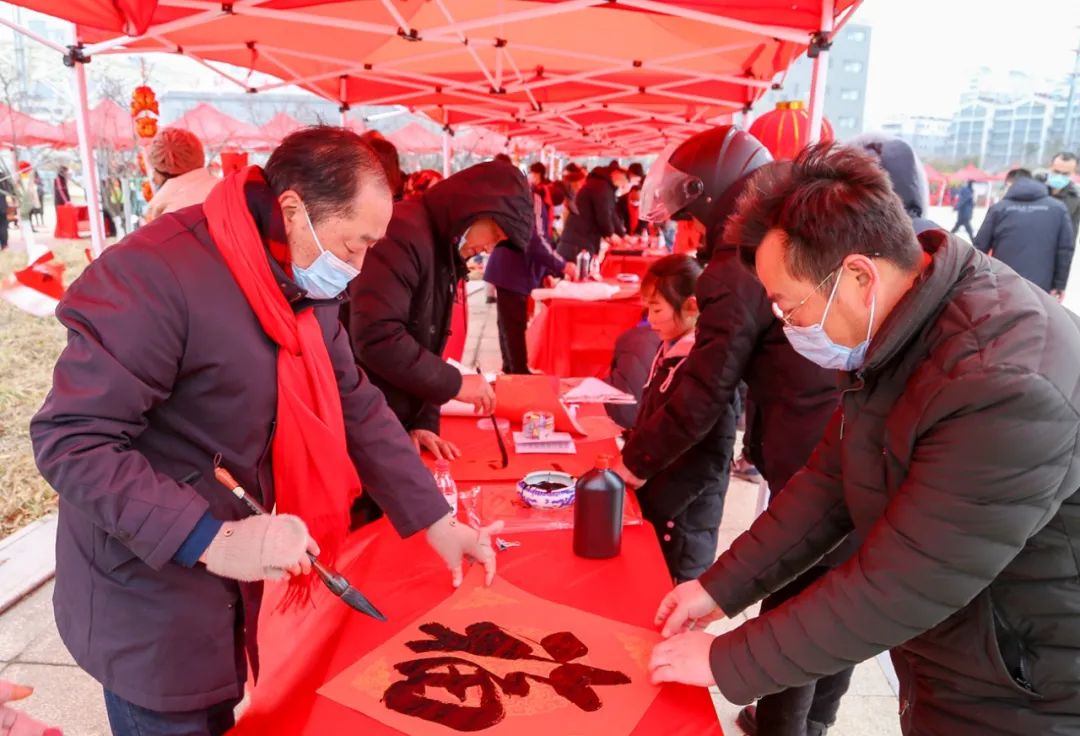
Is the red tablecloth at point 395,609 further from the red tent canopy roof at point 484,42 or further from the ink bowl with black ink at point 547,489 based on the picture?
the red tent canopy roof at point 484,42

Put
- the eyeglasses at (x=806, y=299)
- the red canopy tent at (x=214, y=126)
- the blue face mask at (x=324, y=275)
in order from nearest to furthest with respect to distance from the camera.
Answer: the eyeglasses at (x=806, y=299) → the blue face mask at (x=324, y=275) → the red canopy tent at (x=214, y=126)

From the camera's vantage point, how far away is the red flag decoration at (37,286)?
3340 mm

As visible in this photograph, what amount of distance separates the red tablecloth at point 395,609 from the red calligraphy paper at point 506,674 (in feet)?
0.10

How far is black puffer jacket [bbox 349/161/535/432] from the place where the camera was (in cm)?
209

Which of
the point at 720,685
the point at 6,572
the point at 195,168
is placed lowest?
the point at 6,572

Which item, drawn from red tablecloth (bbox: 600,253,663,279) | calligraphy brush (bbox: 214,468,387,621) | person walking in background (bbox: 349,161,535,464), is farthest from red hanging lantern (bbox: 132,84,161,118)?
calligraphy brush (bbox: 214,468,387,621)

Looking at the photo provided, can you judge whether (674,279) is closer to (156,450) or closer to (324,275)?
(324,275)

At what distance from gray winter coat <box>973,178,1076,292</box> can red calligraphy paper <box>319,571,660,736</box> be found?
5327 mm

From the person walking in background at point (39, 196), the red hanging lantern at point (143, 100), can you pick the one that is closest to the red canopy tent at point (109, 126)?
the person walking in background at point (39, 196)

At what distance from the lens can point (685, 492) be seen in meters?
2.05

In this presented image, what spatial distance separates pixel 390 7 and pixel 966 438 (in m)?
3.66

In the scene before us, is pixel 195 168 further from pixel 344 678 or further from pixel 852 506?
pixel 852 506

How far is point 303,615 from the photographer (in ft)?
4.38

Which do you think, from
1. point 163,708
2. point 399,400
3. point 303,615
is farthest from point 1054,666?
point 399,400
